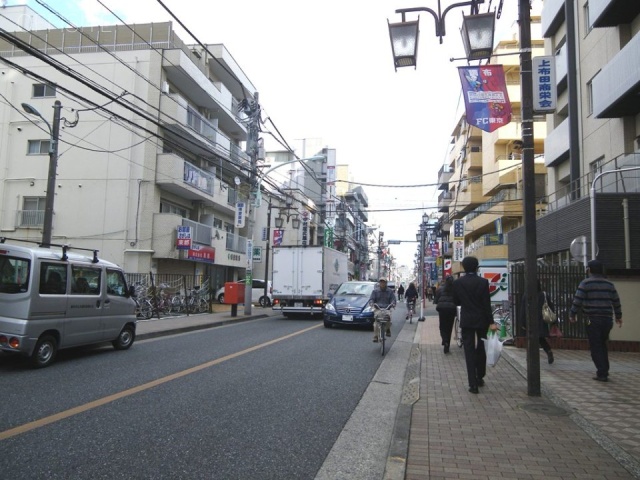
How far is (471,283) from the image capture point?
21.5 feet

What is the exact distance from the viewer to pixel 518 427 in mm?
4914

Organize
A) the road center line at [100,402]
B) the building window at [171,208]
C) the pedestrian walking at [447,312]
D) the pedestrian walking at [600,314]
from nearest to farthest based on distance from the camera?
the road center line at [100,402] → the pedestrian walking at [600,314] → the pedestrian walking at [447,312] → the building window at [171,208]

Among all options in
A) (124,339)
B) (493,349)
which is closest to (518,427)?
(493,349)

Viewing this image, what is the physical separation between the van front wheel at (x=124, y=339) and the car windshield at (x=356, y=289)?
8.33m

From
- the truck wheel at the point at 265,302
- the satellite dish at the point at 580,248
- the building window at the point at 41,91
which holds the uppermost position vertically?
the building window at the point at 41,91

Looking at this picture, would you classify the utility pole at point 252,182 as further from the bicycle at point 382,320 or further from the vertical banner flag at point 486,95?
the vertical banner flag at point 486,95

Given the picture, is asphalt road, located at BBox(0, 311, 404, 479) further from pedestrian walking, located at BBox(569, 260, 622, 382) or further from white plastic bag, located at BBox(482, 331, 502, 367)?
pedestrian walking, located at BBox(569, 260, 622, 382)

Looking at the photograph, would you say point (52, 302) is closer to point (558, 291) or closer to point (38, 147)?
point (558, 291)

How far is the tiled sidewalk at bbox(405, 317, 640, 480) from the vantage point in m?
3.83

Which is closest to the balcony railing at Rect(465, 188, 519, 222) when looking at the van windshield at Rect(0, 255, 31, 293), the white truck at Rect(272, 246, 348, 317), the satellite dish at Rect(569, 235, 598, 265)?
the white truck at Rect(272, 246, 348, 317)

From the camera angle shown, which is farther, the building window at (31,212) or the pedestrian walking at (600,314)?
the building window at (31,212)

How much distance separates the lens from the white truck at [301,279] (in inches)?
785

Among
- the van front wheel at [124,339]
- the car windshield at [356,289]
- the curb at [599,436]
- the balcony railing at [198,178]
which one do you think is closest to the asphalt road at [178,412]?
the van front wheel at [124,339]

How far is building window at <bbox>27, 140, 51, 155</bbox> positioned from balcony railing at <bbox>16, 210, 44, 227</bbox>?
115 inches
